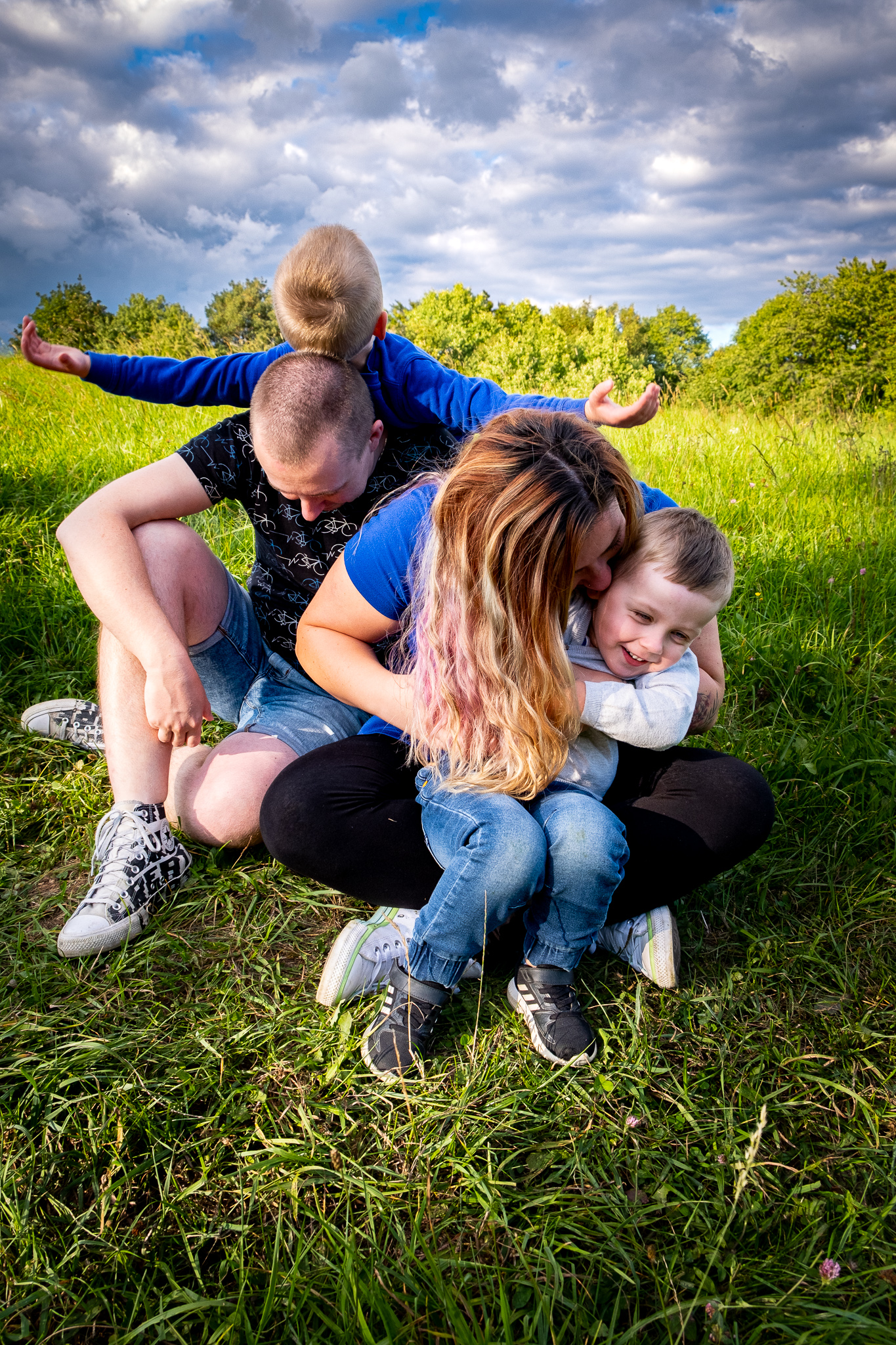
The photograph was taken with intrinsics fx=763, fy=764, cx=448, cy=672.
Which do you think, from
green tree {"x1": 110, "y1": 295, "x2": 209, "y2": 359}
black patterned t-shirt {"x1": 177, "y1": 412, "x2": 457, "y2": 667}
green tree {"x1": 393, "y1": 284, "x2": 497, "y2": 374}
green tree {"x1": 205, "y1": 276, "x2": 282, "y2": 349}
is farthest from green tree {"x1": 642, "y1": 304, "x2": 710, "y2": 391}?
black patterned t-shirt {"x1": 177, "y1": 412, "x2": 457, "y2": 667}

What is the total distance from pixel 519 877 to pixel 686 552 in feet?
2.67

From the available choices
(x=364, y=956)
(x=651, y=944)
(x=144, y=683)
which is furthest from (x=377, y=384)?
(x=651, y=944)

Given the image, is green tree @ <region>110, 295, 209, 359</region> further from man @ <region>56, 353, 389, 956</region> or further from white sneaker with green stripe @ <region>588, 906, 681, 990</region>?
Result: white sneaker with green stripe @ <region>588, 906, 681, 990</region>

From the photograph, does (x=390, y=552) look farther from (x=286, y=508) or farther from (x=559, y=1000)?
(x=559, y=1000)

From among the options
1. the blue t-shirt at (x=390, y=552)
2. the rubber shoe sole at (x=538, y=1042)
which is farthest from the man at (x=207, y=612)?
the rubber shoe sole at (x=538, y=1042)

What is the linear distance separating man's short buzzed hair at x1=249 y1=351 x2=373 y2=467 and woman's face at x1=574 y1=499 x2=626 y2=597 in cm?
71

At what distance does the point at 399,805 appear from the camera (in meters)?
1.81

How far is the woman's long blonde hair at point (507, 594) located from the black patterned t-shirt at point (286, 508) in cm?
53

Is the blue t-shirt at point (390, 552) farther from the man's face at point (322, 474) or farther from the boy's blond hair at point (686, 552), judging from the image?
the boy's blond hair at point (686, 552)

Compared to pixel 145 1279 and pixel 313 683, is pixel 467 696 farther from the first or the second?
pixel 145 1279

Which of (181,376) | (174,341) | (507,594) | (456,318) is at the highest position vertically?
(456,318)

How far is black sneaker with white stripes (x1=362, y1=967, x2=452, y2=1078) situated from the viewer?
5.16ft

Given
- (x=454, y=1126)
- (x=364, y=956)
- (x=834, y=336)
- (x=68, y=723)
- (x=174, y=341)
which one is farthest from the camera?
(x=834, y=336)

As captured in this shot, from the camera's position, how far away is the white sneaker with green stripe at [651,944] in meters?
1.80
